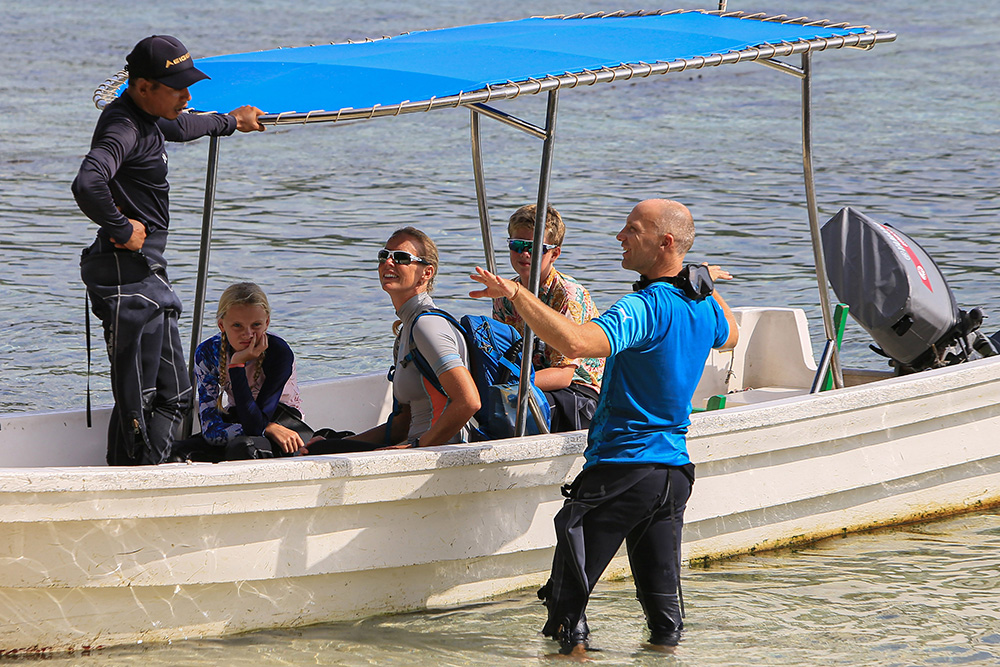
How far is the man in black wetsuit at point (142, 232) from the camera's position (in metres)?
4.61

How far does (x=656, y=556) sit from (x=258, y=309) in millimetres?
1864

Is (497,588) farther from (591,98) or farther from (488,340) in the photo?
(591,98)

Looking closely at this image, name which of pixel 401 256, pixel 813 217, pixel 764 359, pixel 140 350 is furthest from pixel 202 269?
pixel 764 359

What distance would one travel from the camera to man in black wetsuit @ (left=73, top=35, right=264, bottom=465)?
4.61 meters

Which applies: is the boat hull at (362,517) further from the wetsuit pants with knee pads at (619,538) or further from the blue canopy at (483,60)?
the blue canopy at (483,60)

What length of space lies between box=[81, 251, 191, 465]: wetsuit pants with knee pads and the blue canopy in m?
0.74

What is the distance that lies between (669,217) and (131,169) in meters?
1.91

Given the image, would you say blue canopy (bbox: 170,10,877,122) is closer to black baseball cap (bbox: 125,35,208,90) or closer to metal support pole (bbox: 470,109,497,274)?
black baseball cap (bbox: 125,35,208,90)

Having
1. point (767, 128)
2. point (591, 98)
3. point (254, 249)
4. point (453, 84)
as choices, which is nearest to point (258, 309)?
Answer: point (453, 84)

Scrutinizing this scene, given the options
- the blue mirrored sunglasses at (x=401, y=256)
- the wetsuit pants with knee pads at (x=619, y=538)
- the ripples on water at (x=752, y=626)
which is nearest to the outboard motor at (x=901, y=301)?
the ripples on water at (x=752, y=626)

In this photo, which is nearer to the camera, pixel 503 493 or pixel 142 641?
pixel 142 641

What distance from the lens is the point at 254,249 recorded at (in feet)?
44.1

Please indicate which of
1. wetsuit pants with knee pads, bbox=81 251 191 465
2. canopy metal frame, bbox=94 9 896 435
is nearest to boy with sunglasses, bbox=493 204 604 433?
canopy metal frame, bbox=94 9 896 435

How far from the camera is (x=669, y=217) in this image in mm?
4312
